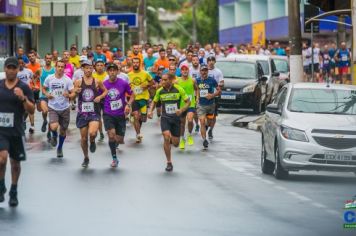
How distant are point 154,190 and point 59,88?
647 centimetres

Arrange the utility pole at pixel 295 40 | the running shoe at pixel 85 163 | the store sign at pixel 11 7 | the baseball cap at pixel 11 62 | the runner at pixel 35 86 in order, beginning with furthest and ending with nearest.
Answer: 1. the store sign at pixel 11 7
2. the utility pole at pixel 295 40
3. the runner at pixel 35 86
4. the running shoe at pixel 85 163
5. the baseball cap at pixel 11 62

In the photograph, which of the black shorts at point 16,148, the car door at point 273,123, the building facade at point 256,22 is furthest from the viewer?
the building facade at point 256,22

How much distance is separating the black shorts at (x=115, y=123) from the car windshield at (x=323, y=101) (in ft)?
10.8

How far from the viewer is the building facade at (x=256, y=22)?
71.8 m

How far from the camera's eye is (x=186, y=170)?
19.6m

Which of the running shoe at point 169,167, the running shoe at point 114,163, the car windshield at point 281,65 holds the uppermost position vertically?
the car windshield at point 281,65

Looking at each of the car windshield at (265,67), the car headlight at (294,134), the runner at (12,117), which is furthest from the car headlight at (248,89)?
the runner at (12,117)

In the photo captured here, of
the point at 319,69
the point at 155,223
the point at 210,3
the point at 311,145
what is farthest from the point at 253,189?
the point at 210,3

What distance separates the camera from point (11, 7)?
48.4 meters

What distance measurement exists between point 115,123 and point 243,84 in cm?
1547

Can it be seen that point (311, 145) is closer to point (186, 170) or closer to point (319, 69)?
point (186, 170)

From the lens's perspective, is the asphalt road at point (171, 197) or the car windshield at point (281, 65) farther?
the car windshield at point (281, 65)

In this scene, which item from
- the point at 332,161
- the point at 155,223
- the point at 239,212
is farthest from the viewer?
the point at 332,161

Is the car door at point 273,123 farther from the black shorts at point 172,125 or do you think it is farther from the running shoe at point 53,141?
the running shoe at point 53,141
